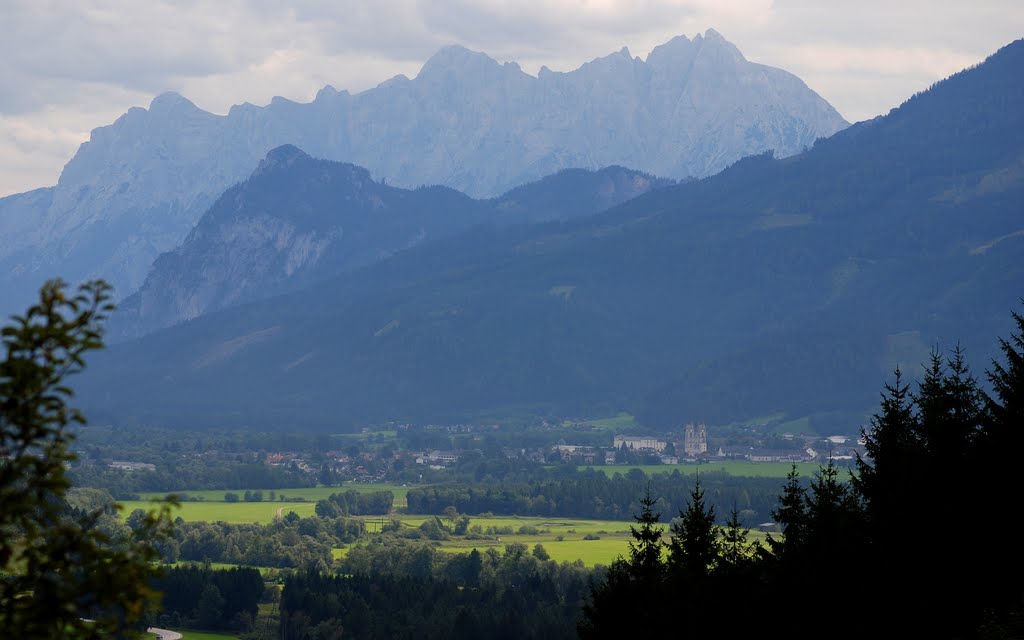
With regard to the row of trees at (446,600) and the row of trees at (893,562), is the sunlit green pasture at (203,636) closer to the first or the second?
the row of trees at (446,600)

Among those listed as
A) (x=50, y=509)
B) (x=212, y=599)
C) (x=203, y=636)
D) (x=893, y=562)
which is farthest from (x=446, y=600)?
(x=50, y=509)

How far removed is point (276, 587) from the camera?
121m

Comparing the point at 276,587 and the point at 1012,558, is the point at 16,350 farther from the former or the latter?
the point at 276,587

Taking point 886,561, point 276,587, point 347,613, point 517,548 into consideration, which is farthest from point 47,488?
point 517,548

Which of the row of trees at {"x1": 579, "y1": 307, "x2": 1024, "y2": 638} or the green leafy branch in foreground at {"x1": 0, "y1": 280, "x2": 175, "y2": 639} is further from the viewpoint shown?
the row of trees at {"x1": 579, "y1": 307, "x2": 1024, "y2": 638}

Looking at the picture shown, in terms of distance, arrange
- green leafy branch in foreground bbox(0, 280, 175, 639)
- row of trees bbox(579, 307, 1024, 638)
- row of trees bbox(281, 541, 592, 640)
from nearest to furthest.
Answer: green leafy branch in foreground bbox(0, 280, 175, 639) < row of trees bbox(579, 307, 1024, 638) < row of trees bbox(281, 541, 592, 640)

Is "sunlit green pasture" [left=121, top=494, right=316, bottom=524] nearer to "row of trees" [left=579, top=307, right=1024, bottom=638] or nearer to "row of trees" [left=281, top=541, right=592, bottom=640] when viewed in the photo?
"row of trees" [left=281, top=541, right=592, bottom=640]

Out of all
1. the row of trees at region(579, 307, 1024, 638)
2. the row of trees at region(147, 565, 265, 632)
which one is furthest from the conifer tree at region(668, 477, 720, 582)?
the row of trees at region(147, 565, 265, 632)

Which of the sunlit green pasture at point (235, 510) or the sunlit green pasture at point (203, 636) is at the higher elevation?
the sunlit green pasture at point (235, 510)

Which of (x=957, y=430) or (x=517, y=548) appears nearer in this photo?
(x=957, y=430)

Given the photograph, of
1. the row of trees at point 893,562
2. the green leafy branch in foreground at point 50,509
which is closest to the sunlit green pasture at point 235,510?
the row of trees at point 893,562

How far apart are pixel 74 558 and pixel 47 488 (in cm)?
77

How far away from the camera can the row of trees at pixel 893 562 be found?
1363 inches

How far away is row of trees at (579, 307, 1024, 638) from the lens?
1363 inches
